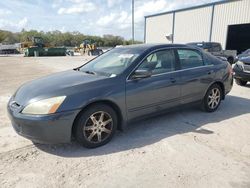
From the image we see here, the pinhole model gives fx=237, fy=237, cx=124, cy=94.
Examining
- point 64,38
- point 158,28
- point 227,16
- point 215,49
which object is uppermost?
point 227,16

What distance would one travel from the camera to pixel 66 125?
3.30 meters

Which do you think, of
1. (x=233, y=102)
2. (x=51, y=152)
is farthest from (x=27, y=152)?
(x=233, y=102)

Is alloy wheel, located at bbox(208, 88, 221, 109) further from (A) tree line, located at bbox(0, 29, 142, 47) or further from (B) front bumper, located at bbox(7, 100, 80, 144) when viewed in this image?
(A) tree line, located at bbox(0, 29, 142, 47)

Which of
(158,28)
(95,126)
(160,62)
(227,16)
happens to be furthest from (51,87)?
(158,28)

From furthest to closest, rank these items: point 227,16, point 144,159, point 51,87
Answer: point 227,16 < point 51,87 < point 144,159

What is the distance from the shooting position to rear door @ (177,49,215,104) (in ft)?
15.4

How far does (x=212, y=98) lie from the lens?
17.4 ft

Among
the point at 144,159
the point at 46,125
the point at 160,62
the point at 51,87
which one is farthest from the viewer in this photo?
the point at 160,62

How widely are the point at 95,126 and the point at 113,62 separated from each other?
1.41m

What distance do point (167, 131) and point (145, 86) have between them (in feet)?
3.05

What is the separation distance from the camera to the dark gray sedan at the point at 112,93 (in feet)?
10.7

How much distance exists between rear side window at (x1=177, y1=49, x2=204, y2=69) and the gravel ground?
1.19 meters

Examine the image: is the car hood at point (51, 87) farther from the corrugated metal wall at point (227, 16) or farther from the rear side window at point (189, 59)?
the corrugated metal wall at point (227, 16)

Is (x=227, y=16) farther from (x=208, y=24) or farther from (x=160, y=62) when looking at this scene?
(x=160, y=62)
